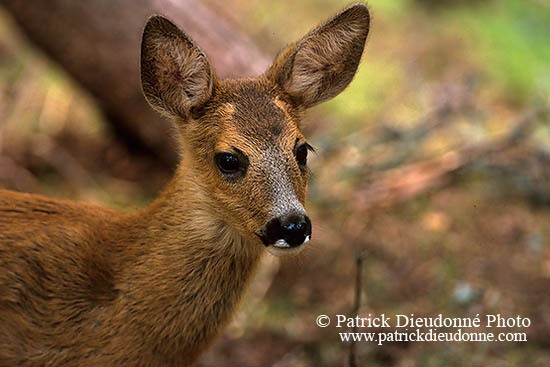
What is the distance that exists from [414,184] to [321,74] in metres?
2.40

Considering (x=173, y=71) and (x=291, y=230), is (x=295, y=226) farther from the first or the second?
(x=173, y=71)

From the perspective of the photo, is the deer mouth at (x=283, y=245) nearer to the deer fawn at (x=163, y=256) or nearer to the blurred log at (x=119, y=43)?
the deer fawn at (x=163, y=256)

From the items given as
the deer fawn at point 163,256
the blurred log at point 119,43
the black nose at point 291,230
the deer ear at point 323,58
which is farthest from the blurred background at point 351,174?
the black nose at point 291,230

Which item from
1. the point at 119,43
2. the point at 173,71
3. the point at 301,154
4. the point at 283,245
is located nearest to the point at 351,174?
the point at 119,43

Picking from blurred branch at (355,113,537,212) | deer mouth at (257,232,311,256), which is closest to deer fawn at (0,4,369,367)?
deer mouth at (257,232,311,256)

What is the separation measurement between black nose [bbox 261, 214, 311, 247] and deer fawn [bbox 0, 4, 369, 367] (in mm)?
329

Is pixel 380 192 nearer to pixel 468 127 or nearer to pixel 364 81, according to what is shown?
pixel 468 127

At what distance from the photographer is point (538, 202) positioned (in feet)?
18.5

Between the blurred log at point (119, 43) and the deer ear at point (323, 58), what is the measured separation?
2.12 meters

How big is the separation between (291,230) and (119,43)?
3.33m

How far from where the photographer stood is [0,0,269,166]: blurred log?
5.54m

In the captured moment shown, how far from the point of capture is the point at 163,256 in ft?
10.9

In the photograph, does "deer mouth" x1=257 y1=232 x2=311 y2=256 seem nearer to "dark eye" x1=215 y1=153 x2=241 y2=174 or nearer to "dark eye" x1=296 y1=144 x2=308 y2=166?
"dark eye" x1=215 y1=153 x2=241 y2=174

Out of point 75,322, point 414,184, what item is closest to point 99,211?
point 75,322
